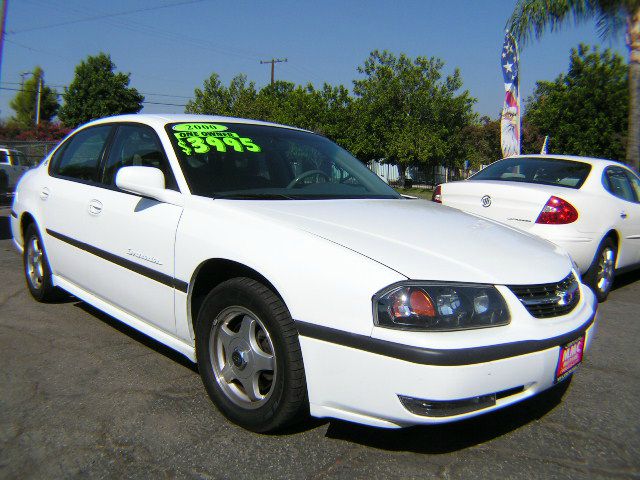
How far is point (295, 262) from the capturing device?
2.39m

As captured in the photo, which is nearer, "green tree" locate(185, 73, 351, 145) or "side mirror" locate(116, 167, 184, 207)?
"side mirror" locate(116, 167, 184, 207)

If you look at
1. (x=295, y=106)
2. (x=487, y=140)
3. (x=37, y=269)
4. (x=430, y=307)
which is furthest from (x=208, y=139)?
(x=487, y=140)

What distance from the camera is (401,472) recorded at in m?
2.38

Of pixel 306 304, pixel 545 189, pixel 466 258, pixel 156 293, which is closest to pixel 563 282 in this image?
pixel 466 258

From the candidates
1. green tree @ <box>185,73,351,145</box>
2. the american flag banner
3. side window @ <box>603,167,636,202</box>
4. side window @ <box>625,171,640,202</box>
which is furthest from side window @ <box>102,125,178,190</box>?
green tree @ <box>185,73,351,145</box>

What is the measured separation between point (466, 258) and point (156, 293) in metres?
1.64

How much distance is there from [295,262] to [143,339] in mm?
2009

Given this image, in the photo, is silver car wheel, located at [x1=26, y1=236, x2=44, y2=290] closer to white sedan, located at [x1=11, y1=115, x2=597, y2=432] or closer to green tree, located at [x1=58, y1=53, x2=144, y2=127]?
white sedan, located at [x1=11, y1=115, x2=597, y2=432]

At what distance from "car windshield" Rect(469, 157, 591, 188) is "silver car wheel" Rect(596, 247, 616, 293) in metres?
0.74

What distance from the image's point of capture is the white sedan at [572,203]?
5359mm

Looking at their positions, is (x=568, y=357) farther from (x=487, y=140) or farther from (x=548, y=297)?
(x=487, y=140)

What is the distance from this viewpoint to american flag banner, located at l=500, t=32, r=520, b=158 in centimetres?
1491

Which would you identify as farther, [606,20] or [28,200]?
[606,20]

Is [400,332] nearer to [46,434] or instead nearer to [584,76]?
[46,434]
